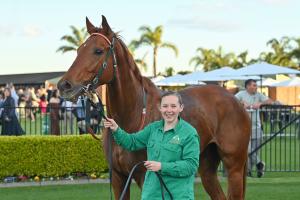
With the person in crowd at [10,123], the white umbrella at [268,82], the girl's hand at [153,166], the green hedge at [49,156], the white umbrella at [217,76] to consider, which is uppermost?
the white umbrella at [217,76]

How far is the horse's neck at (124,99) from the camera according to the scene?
634 centimetres

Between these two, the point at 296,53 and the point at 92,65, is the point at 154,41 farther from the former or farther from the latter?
the point at 92,65

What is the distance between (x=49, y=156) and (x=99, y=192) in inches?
58.8

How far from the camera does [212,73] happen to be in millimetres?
28094

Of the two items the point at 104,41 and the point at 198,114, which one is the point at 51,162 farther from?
the point at 104,41

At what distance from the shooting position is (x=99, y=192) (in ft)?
36.3

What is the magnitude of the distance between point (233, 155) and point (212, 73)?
20601 millimetres

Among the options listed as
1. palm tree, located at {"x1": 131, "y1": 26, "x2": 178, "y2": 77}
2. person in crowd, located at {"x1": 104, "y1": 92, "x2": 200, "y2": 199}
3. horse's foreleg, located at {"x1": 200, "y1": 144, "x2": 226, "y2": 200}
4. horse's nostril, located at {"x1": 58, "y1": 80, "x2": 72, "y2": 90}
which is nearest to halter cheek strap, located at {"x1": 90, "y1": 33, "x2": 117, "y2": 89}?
horse's nostril, located at {"x1": 58, "y1": 80, "x2": 72, "y2": 90}

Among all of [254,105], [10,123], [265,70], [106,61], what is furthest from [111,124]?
[265,70]

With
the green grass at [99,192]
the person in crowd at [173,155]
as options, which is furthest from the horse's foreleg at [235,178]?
the person in crowd at [173,155]

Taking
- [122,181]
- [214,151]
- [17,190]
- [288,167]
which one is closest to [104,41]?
[122,181]

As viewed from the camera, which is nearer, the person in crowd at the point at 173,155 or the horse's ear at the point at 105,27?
the person in crowd at the point at 173,155

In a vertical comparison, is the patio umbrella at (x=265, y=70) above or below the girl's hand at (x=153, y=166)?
above

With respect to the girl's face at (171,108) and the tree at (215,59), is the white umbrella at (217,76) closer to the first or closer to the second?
the girl's face at (171,108)
